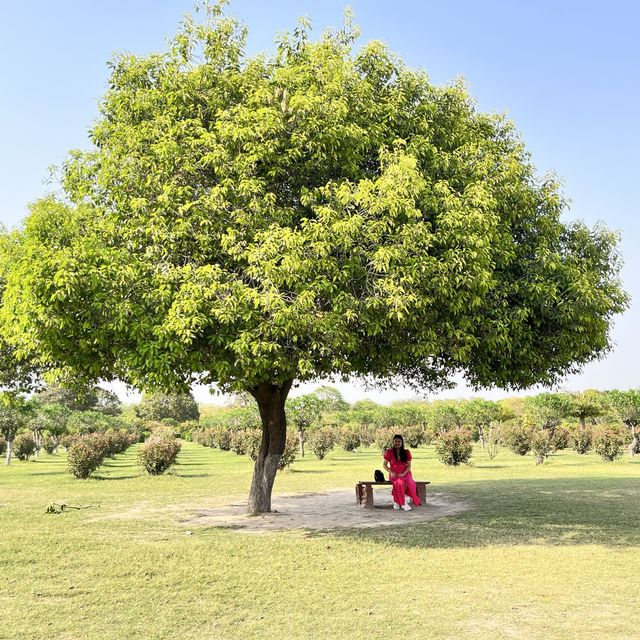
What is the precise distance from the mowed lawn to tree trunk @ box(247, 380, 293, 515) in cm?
205

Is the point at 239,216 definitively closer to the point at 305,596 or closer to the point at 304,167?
the point at 304,167

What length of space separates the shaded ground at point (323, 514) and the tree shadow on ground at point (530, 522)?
62cm

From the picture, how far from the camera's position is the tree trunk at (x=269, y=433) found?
1559 centimetres

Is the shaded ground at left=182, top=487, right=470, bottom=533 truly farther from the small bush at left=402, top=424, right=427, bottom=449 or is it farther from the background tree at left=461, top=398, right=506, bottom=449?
the background tree at left=461, top=398, right=506, bottom=449

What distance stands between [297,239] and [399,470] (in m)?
7.55

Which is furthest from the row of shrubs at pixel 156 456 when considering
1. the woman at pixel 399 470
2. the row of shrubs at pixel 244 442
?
the woman at pixel 399 470

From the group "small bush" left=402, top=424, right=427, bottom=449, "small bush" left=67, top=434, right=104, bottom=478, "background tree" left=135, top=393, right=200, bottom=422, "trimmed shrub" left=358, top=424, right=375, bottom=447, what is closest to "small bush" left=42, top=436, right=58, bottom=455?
"trimmed shrub" left=358, top=424, right=375, bottom=447

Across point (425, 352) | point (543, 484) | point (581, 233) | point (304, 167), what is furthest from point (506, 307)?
point (543, 484)

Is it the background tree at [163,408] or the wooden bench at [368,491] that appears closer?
the wooden bench at [368,491]

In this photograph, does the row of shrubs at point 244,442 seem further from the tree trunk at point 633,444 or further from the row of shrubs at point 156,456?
the tree trunk at point 633,444

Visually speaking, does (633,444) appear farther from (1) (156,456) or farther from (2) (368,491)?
(2) (368,491)

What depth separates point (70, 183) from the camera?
1441 centimetres

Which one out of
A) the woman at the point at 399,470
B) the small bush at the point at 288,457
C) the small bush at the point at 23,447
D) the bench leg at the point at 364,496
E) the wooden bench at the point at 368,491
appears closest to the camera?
the woman at the point at 399,470

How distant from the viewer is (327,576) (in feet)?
30.3
